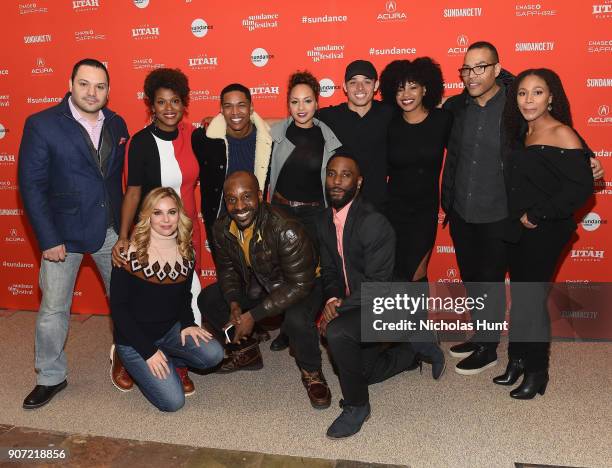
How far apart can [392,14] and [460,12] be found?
1.54 feet

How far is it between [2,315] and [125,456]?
104 inches

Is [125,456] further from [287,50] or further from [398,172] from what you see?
[287,50]

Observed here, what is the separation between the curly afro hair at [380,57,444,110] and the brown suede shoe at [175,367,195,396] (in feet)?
6.96

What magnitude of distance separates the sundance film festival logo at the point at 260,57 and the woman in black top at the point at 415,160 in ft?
3.71

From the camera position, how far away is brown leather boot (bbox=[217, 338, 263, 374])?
3625mm

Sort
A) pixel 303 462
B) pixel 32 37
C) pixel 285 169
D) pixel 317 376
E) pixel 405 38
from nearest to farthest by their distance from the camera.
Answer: pixel 303 462 → pixel 317 376 → pixel 285 169 → pixel 405 38 → pixel 32 37

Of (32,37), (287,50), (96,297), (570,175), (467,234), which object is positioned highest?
(32,37)

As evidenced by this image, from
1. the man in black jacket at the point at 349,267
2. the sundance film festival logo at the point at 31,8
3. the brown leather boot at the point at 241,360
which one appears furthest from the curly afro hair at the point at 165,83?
the brown leather boot at the point at 241,360

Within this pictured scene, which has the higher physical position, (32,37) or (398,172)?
(32,37)

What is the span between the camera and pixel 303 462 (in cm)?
268

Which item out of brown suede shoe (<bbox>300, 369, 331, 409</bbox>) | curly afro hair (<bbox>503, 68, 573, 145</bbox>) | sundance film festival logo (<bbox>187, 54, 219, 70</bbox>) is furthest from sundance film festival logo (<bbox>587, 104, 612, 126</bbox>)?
sundance film festival logo (<bbox>187, 54, 219, 70</bbox>)

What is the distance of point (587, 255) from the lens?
4.16 meters

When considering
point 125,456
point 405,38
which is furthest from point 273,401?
point 405,38

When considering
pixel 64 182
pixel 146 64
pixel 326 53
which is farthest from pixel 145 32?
pixel 64 182
